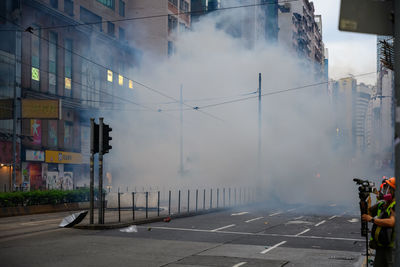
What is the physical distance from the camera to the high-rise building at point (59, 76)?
3894 centimetres

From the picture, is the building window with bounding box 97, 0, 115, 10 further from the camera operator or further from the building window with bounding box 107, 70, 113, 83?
the camera operator

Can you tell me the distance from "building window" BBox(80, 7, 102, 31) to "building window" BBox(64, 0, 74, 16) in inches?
57.5

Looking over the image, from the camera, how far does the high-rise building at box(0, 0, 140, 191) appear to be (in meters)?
38.9

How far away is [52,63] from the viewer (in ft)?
145

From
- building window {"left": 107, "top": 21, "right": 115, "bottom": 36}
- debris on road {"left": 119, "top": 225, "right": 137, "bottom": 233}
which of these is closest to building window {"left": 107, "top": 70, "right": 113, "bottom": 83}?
building window {"left": 107, "top": 21, "right": 115, "bottom": 36}

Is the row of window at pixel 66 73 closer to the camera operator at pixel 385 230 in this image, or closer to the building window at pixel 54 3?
the building window at pixel 54 3

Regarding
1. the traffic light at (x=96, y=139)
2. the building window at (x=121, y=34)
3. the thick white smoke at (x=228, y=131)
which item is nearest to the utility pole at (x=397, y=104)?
the traffic light at (x=96, y=139)

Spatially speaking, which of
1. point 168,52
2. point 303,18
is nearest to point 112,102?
point 168,52

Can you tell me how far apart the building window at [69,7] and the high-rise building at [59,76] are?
83 mm

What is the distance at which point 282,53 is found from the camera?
54562 mm

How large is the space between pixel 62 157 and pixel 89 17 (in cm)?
1335

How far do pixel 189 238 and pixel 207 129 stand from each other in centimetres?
3398

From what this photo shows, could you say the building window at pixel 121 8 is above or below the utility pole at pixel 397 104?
above

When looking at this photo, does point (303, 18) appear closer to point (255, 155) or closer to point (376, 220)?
point (255, 155)
